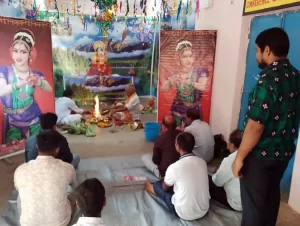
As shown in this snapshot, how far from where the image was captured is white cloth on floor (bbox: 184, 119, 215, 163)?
332cm

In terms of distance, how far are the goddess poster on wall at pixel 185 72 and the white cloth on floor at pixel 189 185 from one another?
208cm

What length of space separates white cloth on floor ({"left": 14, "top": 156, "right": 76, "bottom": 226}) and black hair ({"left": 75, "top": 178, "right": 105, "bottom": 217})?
52 cm

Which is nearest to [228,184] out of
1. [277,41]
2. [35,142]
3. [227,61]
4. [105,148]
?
[277,41]

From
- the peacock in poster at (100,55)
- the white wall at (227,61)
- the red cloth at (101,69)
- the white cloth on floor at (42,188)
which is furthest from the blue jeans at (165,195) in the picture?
the red cloth at (101,69)

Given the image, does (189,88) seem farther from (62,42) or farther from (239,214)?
(62,42)

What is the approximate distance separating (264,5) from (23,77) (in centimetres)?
291

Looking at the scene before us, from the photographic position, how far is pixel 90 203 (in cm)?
135

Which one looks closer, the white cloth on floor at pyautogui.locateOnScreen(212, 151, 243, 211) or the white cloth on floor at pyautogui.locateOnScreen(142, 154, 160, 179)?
the white cloth on floor at pyautogui.locateOnScreen(212, 151, 243, 211)

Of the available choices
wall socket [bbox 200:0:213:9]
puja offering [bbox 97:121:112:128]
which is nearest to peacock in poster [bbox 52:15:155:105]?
puja offering [bbox 97:121:112:128]

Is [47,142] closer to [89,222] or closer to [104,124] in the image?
[89,222]

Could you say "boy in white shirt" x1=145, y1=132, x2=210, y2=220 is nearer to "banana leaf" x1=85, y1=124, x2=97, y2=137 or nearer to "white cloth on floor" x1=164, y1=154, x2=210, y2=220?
"white cloth on floor" x1=164, y1=154, x2=210, y2=220

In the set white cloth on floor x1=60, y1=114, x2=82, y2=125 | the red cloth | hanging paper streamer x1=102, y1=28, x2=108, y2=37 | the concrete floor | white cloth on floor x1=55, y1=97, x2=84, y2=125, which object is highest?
hanging paper streamer x1=102, y1=28, x2=108, y2=37

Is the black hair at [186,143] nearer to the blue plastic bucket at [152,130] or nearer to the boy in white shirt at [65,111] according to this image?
the blue plastic bucket at [152,130]

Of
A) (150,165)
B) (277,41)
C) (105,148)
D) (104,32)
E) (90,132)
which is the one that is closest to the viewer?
(277,41)
